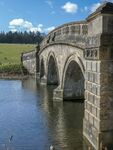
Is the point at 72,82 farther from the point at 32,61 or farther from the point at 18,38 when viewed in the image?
the point at 18,38

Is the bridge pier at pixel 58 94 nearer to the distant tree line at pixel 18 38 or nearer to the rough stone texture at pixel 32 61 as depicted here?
the rough stone texture at pixel 32 61

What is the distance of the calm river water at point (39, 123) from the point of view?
15.3m

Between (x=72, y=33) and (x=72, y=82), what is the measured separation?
4.25m

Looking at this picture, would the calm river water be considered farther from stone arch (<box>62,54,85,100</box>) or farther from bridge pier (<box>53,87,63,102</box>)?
stone arch (<box>62,54,85,100</box>)

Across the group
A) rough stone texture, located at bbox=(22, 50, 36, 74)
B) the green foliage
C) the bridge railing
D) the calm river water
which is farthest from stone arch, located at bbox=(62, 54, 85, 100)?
the green foliage

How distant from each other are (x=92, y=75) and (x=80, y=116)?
7.33 m

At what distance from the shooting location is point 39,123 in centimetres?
1934

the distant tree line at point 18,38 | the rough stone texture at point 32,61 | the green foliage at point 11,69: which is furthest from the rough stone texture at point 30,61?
the distant tree line at point 18,38

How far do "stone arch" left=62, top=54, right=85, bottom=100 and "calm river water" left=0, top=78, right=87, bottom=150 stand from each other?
80cm

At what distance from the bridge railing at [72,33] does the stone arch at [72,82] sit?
1.76 meters

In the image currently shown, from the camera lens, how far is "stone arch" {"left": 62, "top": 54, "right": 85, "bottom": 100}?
25.3m

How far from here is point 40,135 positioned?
16688 millimetres

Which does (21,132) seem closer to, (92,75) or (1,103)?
(92,75)

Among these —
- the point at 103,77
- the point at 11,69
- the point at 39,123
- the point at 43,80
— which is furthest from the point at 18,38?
the point at 103,77
